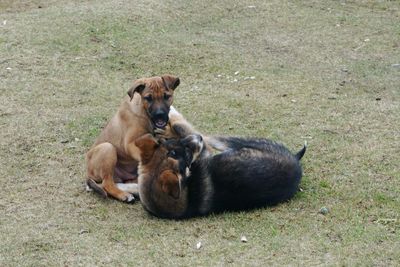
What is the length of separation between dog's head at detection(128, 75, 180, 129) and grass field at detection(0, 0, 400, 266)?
2.90 feet

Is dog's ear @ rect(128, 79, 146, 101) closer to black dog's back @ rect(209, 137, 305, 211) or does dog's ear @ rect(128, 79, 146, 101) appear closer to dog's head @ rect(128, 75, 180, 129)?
dog's head @ rect(128, 75, 180, 129)

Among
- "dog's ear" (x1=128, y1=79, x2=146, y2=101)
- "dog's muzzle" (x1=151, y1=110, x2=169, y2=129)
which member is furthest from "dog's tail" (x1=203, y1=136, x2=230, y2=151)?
"dog's ear" (x1=128, y1=79, x2=146, y2=101)

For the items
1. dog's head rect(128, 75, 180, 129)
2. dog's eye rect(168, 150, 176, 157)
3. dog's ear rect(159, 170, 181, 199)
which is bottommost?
dog's ear rect(159, 170, 181, 199)

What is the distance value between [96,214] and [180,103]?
10.9 feet

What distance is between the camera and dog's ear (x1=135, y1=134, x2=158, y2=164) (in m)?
6.45

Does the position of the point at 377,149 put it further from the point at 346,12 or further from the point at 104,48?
the point at 346,12

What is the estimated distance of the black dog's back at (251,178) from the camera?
20.6ft

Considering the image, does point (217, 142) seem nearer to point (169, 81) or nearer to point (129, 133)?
point (169, 81)

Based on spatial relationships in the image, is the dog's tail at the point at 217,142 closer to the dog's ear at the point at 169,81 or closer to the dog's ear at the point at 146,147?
the dog's ear at the point at 169,81

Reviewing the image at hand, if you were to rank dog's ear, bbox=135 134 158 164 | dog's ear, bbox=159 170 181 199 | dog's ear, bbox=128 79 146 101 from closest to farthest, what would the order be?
dog's ear, bbox=159 170 181 199, dog's ear, bbox=135 134 158 164, dog's ear, bbox=128 79 146 101

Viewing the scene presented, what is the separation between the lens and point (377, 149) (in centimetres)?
769

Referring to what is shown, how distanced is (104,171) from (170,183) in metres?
1.02

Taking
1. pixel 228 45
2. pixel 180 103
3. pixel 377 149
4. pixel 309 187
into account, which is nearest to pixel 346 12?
pixel 228 45

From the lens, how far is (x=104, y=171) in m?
6.84
